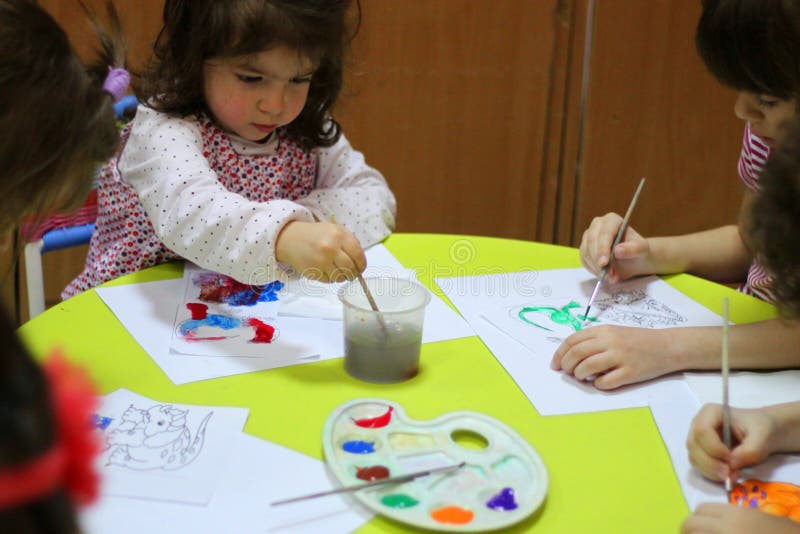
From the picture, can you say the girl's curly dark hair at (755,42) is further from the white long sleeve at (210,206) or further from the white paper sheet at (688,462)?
the white long sleeve at (210,206)

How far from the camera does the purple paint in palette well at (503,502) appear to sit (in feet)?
2.27

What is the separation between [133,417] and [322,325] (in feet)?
0.99

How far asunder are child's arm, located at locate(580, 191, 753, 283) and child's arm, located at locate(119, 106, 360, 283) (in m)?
0.44

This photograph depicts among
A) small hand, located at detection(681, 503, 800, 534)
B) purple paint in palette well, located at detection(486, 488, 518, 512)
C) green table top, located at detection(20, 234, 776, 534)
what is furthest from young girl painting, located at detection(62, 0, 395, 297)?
small hand, located at detection(681, 503, 800, 534)

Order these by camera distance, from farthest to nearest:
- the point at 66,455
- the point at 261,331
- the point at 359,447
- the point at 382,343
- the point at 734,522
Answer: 1. the point at 261,331
2. the point at 382,343
3. the point at 359,447
4. the point at 734,522
5. the point at 66,455

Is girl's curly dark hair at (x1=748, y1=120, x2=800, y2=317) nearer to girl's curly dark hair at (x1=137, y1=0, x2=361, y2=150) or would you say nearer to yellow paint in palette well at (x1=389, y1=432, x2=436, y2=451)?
yellow paint in palette well at (x1=389, y1=432, x2=436, y2=451)

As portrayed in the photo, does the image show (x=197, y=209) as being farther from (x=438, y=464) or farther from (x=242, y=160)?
(x=438, y=464)

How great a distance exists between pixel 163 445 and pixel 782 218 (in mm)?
607

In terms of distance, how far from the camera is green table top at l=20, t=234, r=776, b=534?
2.35ft

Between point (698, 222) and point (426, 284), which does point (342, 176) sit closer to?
point (426, 284)

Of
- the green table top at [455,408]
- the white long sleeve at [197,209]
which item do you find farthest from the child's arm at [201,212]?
the green table top at [455,408]

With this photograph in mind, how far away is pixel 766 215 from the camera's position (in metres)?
0.72

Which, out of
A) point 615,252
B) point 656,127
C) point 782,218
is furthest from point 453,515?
point 656,127

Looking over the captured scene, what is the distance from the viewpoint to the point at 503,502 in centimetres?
70
